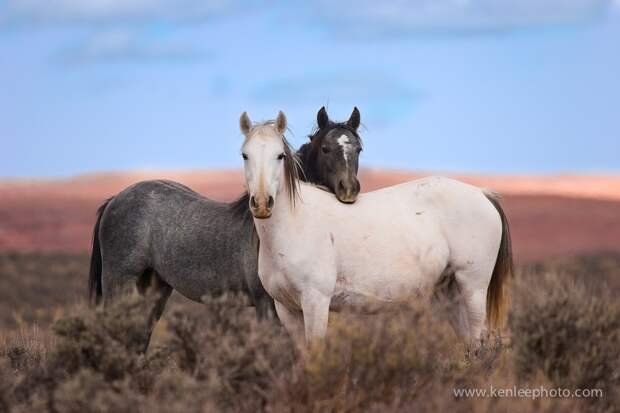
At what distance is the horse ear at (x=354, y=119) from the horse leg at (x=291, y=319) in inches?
82.1

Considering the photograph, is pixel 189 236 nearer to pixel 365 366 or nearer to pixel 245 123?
pixel 245 123

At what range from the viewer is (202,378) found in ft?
20.0

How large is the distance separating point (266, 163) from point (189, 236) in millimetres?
2033

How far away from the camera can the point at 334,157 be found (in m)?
8.16

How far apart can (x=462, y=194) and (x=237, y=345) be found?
2.96 m

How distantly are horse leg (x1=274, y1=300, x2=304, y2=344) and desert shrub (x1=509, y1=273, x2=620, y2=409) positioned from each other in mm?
1720

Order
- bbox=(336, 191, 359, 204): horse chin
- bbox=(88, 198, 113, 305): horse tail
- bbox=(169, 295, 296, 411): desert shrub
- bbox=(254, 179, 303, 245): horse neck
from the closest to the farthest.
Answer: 1. bbox=(169, 295, 296, 411): desert shrub
2. bbox=(254, 179, 303, 245): horse neck
3. bbox=(336, 191, 359, 204): horse chin
4. bbox=(88, 198, 113, 305): horse tail

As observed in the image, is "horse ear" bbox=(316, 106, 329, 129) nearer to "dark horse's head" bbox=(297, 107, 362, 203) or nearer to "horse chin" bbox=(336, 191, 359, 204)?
"dark horse's head" bbox=(297, 107, 362, 203)

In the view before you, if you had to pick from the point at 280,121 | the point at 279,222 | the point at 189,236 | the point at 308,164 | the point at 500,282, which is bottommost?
the point at 500,282

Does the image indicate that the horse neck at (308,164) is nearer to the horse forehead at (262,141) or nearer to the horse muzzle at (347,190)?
the horse muzzle at (347,190)

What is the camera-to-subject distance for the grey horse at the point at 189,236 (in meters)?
8.21

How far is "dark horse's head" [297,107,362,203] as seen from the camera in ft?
26.2

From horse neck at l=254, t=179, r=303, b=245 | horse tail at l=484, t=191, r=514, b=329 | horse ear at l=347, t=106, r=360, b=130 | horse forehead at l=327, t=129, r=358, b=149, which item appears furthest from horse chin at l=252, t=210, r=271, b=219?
horse tail at l=484, t=191, r=514, b=329

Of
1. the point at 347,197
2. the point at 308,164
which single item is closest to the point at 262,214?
the point at 347,197
